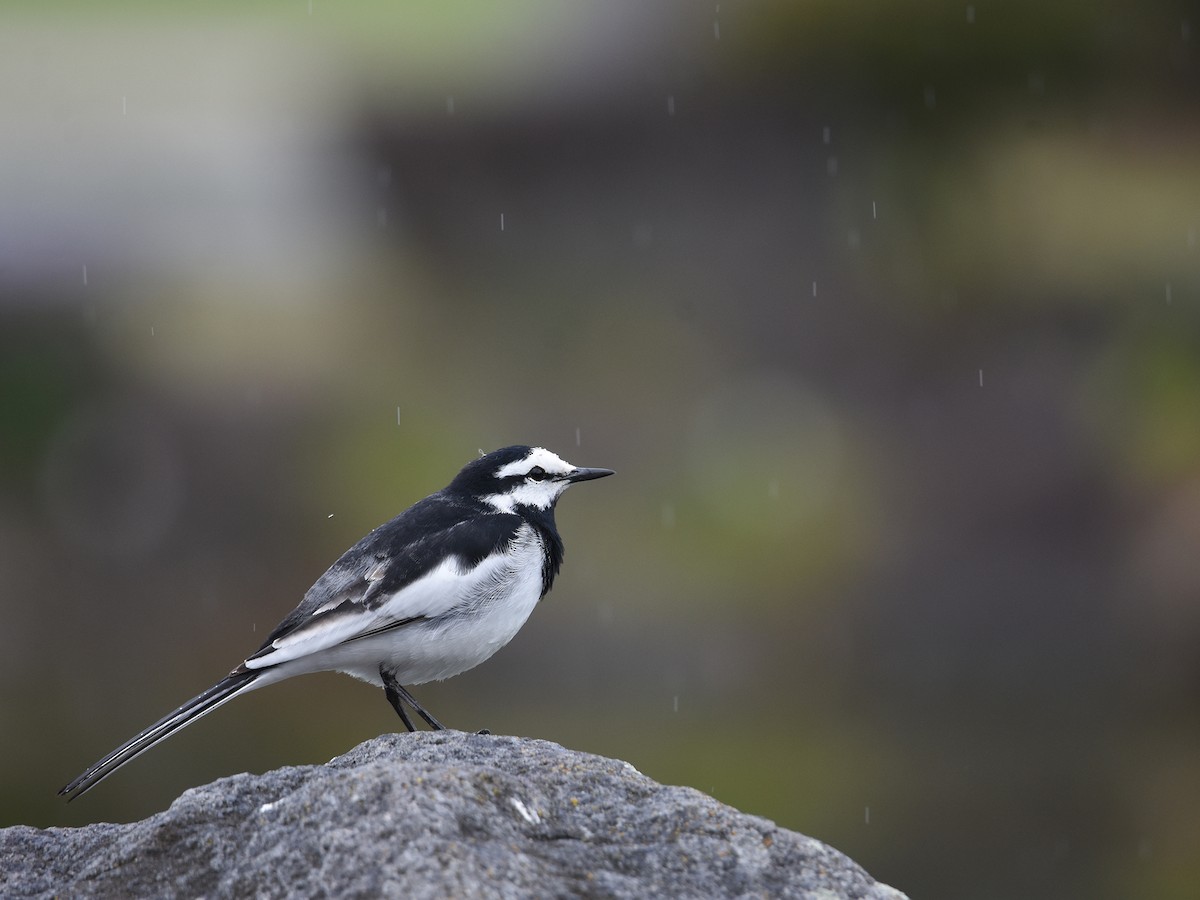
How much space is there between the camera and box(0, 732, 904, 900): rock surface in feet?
12.9

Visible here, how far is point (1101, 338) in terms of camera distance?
21.0m

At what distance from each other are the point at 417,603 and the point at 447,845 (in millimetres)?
3024

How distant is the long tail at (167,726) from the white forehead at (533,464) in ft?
5.96

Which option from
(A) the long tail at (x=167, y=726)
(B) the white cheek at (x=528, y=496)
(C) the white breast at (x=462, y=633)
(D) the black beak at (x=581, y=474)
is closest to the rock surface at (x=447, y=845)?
Answer: (A) the long tail at (x=167, y=726)

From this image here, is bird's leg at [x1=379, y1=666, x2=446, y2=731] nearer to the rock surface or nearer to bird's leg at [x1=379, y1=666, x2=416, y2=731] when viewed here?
bird's leg at [x1=379, y1=666, x2=416, y2=731]

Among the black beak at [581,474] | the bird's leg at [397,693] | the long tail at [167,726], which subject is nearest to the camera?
the long tail at [167,726]

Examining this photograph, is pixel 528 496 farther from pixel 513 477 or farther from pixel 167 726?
pixel 167 726

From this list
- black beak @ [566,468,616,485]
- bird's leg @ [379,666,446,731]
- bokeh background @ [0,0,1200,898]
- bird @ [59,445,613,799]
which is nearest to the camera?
bird @ [59,445,613,799]

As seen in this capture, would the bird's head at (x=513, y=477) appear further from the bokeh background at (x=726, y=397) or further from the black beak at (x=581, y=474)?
the bokeh background at (x=726, y=397)

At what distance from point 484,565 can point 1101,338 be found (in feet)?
51.8

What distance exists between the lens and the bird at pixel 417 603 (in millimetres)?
6688

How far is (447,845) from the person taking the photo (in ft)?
12.9

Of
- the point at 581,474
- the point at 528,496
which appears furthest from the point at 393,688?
the point at 581,474

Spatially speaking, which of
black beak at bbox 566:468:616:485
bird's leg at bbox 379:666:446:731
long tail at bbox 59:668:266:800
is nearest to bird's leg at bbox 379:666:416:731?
bird's leg at bbox 379:666:446:731
